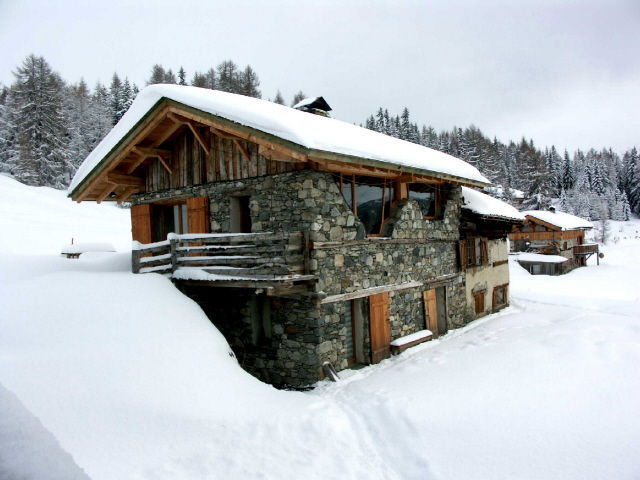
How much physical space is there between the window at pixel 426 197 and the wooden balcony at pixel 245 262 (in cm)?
549

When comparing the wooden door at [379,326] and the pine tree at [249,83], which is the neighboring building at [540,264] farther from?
the pine tree at [249,83]

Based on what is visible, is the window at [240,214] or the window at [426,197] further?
the window at [426,197]

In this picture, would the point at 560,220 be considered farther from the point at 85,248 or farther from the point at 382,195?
the point at 85,248

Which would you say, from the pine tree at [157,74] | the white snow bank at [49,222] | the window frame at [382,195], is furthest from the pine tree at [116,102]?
the window frame at [382,195]

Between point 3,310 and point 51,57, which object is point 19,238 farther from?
point 51,57

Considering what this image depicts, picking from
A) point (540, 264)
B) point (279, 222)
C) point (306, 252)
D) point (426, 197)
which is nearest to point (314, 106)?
point (426, 197)

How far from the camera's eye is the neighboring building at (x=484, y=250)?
53.7 ft

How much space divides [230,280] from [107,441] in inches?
192

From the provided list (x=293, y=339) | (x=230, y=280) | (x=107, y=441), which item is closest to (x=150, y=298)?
(x=230, y=280)

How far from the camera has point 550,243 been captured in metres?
41.3

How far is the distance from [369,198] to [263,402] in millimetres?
6355

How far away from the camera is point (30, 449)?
3150 millimetres

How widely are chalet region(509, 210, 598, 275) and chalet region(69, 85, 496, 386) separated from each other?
100 ft

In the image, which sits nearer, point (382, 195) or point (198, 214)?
point (198, 214)
